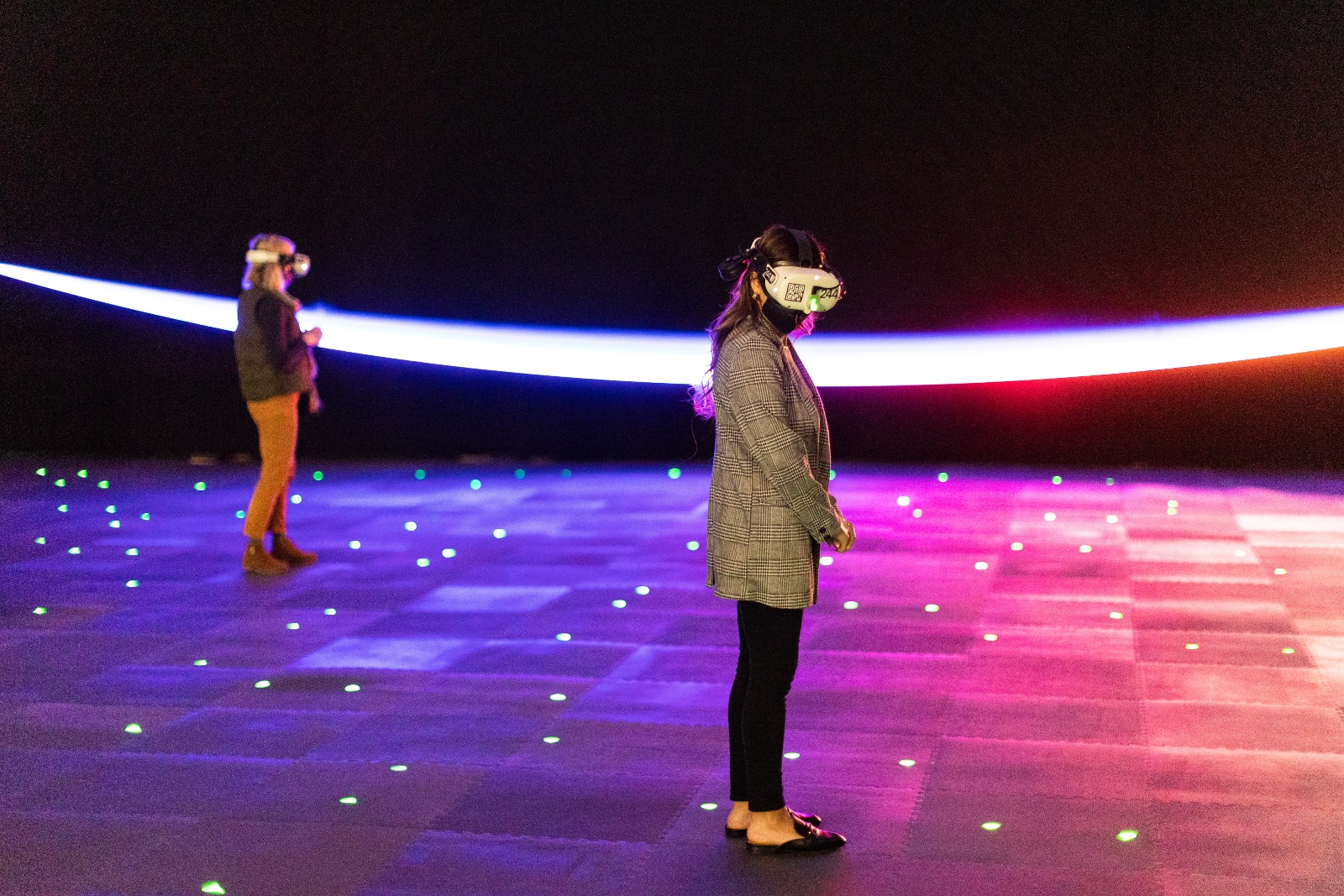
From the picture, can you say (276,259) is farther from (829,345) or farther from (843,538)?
(829,345)

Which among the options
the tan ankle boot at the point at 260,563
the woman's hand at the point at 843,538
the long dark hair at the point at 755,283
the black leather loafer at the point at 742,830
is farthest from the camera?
the tan ankle boot at the point at 260,563

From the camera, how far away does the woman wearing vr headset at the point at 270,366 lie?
274 inches

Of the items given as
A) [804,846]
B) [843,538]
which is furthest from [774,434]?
[804,846]

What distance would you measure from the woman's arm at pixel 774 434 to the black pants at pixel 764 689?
9.2 inches

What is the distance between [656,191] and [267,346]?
5137 millimetres

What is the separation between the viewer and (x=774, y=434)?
3330mm

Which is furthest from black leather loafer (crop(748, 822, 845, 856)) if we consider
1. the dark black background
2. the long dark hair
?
the dark black background

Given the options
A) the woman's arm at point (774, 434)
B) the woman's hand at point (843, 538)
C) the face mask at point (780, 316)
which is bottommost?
the woman's hand at point (843, 538)

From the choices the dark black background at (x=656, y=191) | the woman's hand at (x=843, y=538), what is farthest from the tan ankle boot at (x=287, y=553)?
the woman's hand at (x=843, y=538)

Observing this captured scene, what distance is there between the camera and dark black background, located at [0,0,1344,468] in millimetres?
10422

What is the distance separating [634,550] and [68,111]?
7548 mm

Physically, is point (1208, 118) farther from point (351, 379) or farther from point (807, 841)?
A: point (807, 841)

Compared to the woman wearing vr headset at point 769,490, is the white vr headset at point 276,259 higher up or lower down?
higher up

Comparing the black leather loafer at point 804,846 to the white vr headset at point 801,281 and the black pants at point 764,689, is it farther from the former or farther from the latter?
the white vr headset at point 801,281
